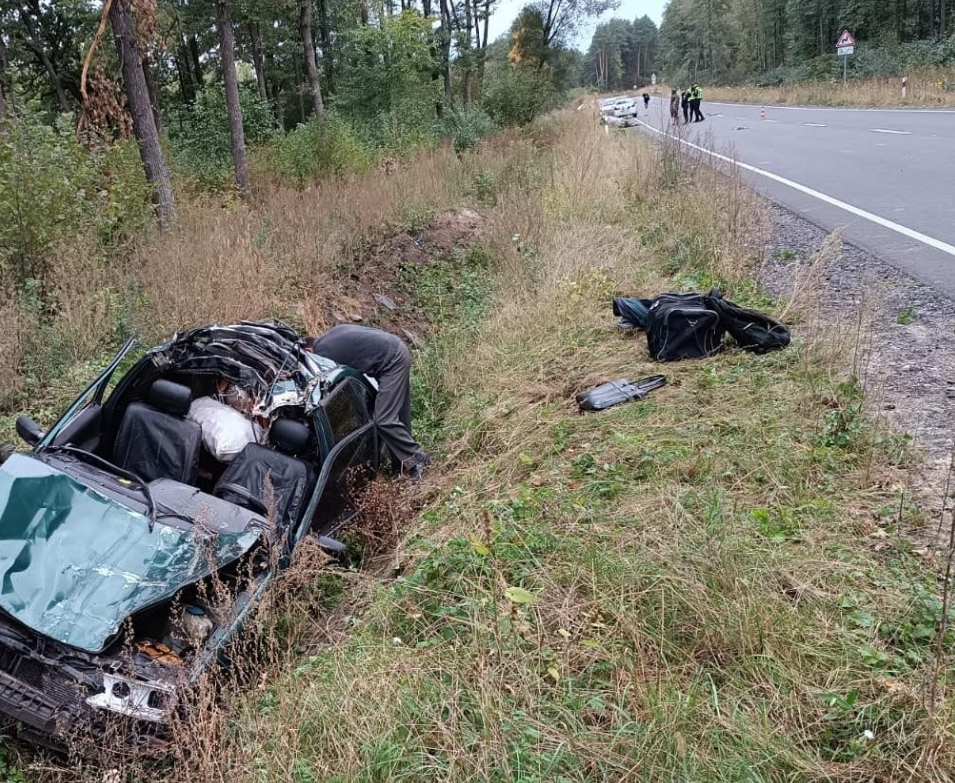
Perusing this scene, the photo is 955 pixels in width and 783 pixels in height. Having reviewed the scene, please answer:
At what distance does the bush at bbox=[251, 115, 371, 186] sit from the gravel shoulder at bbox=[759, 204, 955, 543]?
28.2 feet

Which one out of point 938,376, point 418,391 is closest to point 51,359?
point 418,391

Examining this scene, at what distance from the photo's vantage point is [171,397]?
421 centimetres

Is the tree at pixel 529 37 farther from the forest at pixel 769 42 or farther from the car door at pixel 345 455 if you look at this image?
the car door at pixel 345 455

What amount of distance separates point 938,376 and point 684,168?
25.2ft

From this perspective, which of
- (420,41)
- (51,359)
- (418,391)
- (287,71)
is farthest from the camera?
(287,71)

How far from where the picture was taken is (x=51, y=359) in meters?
6.57

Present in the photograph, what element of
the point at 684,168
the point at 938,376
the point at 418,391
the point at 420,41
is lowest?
the point at 418,391

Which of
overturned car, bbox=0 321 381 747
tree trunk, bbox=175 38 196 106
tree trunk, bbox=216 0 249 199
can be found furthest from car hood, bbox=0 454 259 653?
tree trunk, bbox=175 38 196 106

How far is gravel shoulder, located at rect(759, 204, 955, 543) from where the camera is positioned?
12.9ft

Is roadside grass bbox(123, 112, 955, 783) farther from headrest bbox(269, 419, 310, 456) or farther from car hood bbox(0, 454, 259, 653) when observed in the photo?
headrest bbox(269, 419, 310, 456)

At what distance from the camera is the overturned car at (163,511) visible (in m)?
2.88

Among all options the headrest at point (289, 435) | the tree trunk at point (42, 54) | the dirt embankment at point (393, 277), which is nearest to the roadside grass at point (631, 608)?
the headrest at point (289, 435)

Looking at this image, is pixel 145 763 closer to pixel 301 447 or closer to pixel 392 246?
pixel 301 447

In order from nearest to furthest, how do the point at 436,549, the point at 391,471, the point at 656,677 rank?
the point at 656,677
the point at 436,549
the point at 391,471
